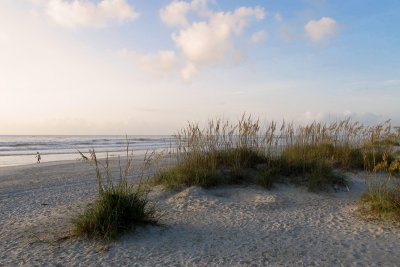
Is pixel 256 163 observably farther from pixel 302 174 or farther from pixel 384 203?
pixel 384 203

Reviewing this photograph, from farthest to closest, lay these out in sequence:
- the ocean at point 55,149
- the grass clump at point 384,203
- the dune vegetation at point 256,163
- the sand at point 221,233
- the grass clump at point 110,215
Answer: the ocean at point 55,149, the dune vegetation at point 256,163, the grass clump at point 384,203, the grass clump at point 110,215, the sand at point 221,233

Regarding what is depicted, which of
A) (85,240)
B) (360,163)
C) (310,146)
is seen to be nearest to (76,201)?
(85,240)

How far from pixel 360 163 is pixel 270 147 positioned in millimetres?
2737

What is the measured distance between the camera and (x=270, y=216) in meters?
5.64

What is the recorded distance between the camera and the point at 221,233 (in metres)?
4.85

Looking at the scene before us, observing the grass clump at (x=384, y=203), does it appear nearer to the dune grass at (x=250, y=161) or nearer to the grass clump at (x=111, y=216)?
the dune grass at (x=250, y=161)

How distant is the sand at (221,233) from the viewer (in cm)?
402

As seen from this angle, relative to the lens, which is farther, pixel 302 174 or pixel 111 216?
pixel 302 174

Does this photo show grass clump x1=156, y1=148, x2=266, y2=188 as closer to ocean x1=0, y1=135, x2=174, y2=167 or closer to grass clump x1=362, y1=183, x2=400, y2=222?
ocean x1=0, y1=135, x2=174, y2=167

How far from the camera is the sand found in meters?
4.02

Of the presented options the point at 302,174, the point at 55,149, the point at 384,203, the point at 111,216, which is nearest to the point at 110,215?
the point at 111,216

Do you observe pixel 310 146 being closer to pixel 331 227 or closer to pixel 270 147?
pixel 270 147

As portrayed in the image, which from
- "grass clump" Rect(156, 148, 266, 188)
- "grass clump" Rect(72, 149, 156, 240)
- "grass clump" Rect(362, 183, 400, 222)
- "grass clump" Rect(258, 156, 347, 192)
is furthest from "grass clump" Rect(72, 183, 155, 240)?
"grass clump" Rect(362, 183, 400, 222)

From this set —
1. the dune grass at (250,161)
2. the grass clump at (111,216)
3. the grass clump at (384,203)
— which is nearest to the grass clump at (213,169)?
the dune grass at (250,161)
